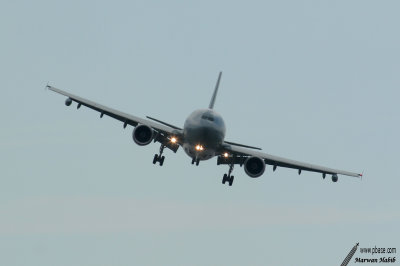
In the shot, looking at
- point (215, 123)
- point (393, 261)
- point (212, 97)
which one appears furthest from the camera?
point (212, 97)

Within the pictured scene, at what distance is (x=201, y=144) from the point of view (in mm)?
61844

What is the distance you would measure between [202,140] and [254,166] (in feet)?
17.9

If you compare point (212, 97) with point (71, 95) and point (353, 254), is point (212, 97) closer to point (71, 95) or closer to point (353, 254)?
point (71, 95)

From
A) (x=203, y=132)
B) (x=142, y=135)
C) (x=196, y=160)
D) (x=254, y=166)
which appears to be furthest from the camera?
(x=196, y=160)

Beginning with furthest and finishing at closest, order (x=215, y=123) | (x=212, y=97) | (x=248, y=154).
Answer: (x=212, y=97) → (x=248, y=154) → (x=215, y=123)

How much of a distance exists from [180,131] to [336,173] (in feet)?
46.4

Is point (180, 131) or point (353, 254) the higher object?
point (180, 131)

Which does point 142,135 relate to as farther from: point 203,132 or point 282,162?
point 282,162

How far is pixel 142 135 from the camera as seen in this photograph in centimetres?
6362

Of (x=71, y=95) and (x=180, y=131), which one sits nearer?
(x=180, y=131)

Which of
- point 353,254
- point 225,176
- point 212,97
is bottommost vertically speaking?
point 353,254

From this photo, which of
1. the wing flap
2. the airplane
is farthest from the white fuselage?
the wing flap

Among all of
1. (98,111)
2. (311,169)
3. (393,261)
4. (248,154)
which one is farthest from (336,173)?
(98,111)

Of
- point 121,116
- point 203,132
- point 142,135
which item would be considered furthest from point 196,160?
point 121,116
